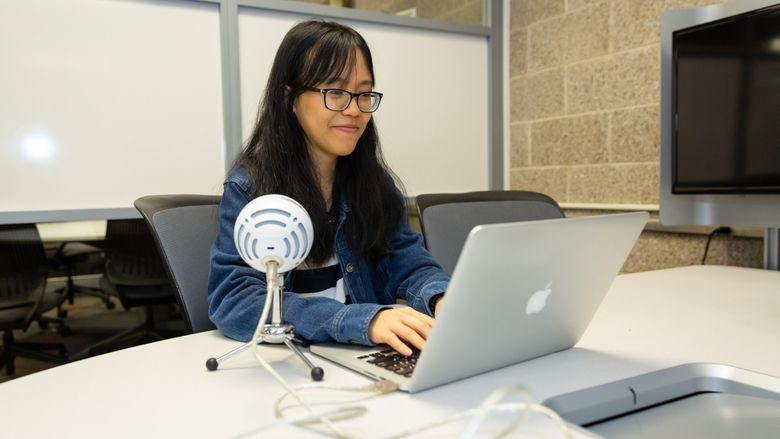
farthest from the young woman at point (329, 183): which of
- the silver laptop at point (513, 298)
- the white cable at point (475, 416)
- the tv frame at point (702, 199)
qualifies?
the tv frame at point (702, 199)

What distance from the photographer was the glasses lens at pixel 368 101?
110 cm

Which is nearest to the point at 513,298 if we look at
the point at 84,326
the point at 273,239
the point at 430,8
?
the point at 273,239

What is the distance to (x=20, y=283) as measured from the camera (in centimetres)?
201

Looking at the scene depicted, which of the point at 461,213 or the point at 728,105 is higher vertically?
the point at 728,105

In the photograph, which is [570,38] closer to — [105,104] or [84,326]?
[105,104]

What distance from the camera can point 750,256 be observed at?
1.77m

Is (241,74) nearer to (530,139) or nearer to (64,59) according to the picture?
(64,59)

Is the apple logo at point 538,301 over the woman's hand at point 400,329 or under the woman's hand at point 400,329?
over

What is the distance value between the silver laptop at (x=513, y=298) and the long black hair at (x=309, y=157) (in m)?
0.35

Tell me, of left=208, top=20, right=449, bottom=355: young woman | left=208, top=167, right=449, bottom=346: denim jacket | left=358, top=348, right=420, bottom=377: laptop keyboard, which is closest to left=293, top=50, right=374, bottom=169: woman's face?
left=208, top=20, right=449, bottom=355: young woman

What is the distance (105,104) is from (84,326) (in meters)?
1.00

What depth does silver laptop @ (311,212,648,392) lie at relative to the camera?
56cm

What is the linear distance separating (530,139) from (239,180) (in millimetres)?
1789

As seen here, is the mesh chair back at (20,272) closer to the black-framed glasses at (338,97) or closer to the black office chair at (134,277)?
the black office chair at (134,277)
